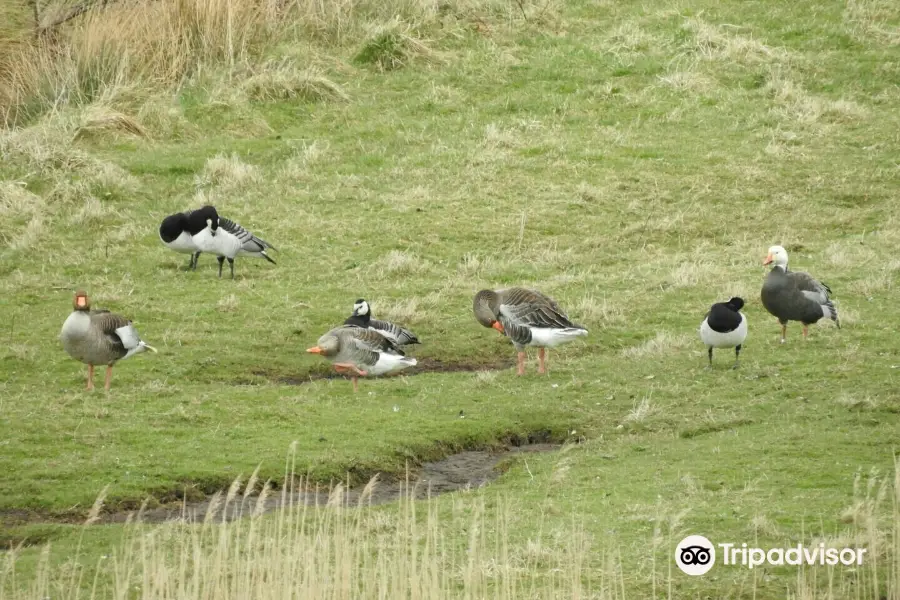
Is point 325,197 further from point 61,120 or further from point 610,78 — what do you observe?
point 610,78

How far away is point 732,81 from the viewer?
95.9ft

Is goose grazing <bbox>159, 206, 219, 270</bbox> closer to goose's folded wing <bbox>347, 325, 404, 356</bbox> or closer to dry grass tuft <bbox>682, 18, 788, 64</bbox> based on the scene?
goose's folded wing <bbox>347, 325, 404, 356</bbox>

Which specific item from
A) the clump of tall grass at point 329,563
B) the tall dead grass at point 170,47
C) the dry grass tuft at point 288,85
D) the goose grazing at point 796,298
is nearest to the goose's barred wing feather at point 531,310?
the goose grazing at point 796,298

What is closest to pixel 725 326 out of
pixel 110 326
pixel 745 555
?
pixel 745 555

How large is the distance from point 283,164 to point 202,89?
3.64 m

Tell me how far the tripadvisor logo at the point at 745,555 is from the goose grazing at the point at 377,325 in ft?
23.1

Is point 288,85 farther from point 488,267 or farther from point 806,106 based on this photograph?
point 806,106

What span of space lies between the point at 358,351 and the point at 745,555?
23.0ft

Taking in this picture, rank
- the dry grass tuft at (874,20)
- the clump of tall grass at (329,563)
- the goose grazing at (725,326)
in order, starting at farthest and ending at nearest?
the dry grass tuft at (874,20), the goose grazing at (725,326), the clump of tall grass at (329,563)

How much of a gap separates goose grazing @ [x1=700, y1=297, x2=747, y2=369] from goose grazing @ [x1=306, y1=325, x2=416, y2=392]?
Result: 12.2 feet

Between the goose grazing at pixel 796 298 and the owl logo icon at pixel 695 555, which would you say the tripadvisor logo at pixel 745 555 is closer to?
the owl logo icon at pixel 695 555

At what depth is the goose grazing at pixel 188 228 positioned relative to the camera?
67.0ft

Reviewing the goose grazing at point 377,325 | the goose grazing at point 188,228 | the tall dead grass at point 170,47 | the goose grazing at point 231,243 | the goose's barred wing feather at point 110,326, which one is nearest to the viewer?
the goose's barred wing feather at point 110,326

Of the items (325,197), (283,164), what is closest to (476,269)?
(325,197)
